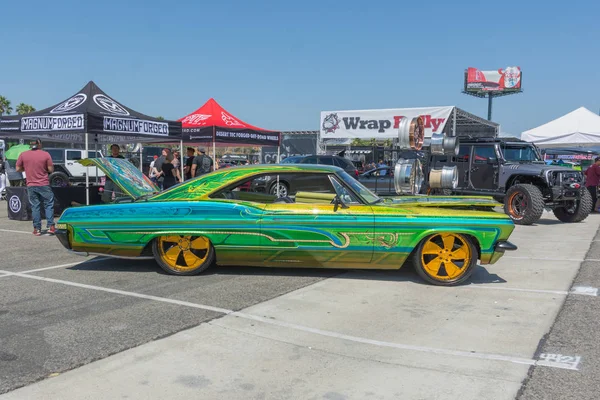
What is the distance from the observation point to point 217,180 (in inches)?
230

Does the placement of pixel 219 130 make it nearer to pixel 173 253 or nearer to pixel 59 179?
pixel 59 179

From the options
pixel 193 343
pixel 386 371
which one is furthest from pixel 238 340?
pixel 386 371

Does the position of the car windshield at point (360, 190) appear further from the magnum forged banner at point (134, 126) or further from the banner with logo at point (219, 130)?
the banner with logo at point (219, 130)

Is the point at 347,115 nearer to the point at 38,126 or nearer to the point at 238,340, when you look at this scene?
the point at 38,126

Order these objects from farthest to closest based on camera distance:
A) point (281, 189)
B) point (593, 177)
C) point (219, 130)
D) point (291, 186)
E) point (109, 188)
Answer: point (219, 130)
point (593, 177)
point (109, 188)
point (281, 189)
point (291, 186)

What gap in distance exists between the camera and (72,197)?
11.5 meters

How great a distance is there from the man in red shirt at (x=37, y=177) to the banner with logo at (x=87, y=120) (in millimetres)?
1825

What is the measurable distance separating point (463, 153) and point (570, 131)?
1108 centimetres

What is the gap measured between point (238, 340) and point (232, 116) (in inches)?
639

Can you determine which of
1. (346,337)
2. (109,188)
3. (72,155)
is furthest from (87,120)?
(72,155)

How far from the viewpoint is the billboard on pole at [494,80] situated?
75000mm

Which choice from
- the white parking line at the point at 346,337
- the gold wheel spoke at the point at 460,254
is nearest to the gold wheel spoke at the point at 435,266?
the gold wheel spoke at the point at 460,254

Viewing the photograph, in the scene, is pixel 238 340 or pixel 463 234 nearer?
pixel 238 340

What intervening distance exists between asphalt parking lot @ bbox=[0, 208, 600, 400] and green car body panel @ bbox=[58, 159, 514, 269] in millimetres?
319
